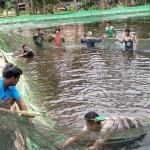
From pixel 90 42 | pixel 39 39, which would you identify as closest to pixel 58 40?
pixel 39 39

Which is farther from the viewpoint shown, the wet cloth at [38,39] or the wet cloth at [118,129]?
the wet cloth at [38,39]

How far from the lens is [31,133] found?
402 cm

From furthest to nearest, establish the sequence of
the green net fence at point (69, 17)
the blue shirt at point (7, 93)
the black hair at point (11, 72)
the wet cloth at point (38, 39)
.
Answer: the green net fence at point (69, 17) < the wet cloth at point (38, 39) < the blue shirt at point (7, 93) < the black hair at point (11, 72)

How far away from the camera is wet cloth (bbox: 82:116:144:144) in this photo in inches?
173

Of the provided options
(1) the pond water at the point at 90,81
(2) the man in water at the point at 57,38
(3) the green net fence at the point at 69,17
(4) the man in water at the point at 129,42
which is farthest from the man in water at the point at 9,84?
(3) the green net fence at the point at 69,17

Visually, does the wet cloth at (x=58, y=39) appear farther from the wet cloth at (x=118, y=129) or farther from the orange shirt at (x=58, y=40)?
the wet cloth at (x=118, y=129)

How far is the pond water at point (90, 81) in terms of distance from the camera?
687cm

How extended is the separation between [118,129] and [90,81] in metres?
4.39

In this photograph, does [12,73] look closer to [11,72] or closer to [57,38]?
[11,72]

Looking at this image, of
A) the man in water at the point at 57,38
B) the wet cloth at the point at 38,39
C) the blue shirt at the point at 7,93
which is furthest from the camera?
the man in water at the point at 57,38

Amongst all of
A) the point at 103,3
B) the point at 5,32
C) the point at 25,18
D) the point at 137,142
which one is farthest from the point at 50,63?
the point at 103,3

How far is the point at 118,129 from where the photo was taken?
183 inches

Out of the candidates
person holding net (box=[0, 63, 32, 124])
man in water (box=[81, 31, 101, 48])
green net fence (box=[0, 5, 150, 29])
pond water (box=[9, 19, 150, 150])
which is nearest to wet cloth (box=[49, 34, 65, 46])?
pond water (box=[9, 19, 150, 150])

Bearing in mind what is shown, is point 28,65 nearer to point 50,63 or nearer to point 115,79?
point 50,63
